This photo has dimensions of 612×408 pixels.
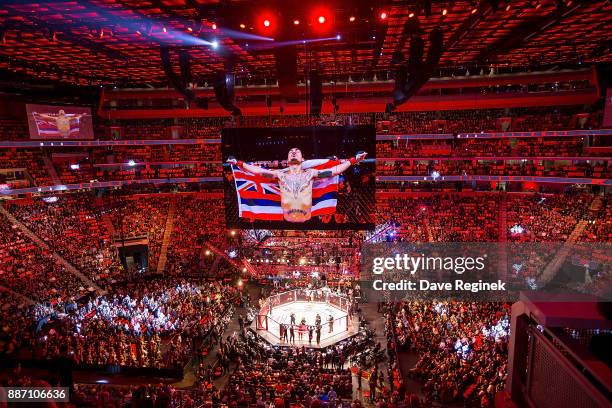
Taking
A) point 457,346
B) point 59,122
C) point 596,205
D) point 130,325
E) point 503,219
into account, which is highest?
point 59,122

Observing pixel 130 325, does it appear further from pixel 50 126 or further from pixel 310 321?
pixel 50 126

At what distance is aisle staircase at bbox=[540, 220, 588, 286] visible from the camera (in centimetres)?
2002

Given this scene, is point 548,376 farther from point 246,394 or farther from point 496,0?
point 246,394

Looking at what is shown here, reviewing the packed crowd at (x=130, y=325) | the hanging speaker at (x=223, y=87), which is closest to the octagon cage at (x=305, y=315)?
the packed crowd at (x=130, y=325)

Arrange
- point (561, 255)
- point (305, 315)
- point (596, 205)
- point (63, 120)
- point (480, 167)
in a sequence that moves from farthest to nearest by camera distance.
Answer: point (480, 167) < point (63, 120) < point (596, 205) < point (561, 255) < point (305, 315)

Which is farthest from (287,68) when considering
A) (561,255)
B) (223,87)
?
(561,255)

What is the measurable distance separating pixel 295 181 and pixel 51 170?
20246 millimetres

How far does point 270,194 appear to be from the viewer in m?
15.6

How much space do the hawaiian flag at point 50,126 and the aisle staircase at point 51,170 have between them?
332 centimetres

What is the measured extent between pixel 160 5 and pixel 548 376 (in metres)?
11.4

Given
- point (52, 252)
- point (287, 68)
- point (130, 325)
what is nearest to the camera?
point (287, 68)

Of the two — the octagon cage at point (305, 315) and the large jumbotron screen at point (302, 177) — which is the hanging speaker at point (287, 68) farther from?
the octagon cage at point (305, 315)

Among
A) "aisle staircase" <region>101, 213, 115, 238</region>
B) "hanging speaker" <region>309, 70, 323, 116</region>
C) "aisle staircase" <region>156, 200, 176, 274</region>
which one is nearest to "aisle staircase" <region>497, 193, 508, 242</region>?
"hanging speaker" <region>309, 70, 323, 116</region>

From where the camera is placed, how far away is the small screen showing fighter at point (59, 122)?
23.0 m
